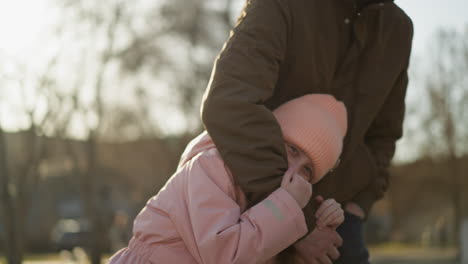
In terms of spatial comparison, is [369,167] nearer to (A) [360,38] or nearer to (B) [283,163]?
(A) [360,38]

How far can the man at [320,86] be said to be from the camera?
7.38 feet

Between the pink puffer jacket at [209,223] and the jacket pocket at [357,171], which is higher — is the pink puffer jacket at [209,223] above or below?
above

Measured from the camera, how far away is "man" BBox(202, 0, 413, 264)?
2.25 meters

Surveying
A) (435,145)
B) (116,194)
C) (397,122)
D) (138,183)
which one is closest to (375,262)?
(435,145)

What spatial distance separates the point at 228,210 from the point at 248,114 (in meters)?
0.28

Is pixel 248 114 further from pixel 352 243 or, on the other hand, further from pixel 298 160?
pixel 352 243

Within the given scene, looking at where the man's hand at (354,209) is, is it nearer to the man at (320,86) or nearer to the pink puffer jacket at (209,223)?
the man at (320,86)

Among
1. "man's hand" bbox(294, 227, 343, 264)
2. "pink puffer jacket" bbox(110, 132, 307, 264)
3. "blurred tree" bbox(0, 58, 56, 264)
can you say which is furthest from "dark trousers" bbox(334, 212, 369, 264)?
"blurred tree" bbox(0, 58, 56, 264)

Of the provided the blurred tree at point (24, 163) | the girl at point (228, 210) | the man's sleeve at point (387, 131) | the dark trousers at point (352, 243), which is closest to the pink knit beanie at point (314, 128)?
the girl at point (228, 210)

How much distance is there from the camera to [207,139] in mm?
2406

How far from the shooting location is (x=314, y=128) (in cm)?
241

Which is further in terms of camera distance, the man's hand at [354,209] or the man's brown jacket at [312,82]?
the man's hand at [354,209]

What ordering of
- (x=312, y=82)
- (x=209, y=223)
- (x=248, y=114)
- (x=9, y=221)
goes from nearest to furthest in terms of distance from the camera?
(x=209, y=223)
(x=248, y=114)
(x=312, y=82)
(x=9, y=221)

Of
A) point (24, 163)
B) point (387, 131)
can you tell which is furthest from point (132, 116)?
point (387, 131)
